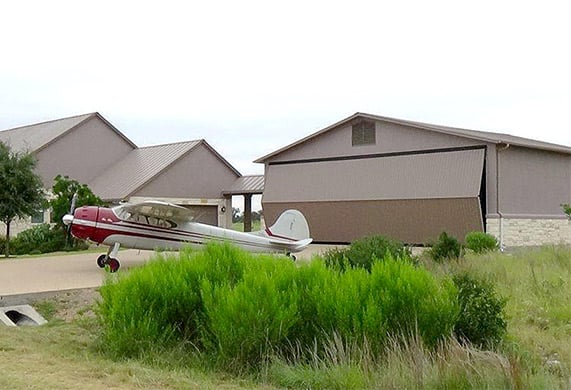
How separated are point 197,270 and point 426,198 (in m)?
20.1

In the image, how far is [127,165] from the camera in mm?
38312

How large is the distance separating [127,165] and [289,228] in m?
21.0

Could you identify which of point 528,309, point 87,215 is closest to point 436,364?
point 528,309

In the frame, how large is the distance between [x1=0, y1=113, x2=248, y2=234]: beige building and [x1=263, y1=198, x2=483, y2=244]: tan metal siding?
5.71 metres

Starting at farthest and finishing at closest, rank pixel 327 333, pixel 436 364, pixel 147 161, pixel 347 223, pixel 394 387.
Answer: pixel 147 161 < pixel 347 223 < pixel 327 333 < pixel 436 364 < pixel 394 387

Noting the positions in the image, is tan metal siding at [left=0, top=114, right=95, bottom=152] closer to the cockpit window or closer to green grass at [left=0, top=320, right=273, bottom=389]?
the cockpit window

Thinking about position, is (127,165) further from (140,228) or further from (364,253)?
(364,253)

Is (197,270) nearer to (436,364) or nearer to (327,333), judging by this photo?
(327,333)

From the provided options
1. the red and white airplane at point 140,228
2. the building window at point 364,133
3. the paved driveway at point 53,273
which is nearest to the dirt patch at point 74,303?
the paved driveway at point 53,273

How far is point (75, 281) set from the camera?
1416 centimetres

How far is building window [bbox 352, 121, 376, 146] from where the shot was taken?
30.4 meters

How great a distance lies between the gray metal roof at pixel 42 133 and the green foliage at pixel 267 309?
2872cm

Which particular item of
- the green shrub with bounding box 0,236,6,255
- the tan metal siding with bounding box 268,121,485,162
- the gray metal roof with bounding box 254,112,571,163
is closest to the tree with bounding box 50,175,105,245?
the green shrub with bounding box 0,236,6,255

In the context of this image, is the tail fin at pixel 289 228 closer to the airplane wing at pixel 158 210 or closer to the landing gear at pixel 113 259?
the airplane wing at pixel 158 210
